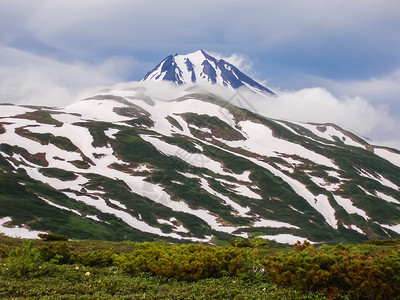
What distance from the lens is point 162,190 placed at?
5236 inches

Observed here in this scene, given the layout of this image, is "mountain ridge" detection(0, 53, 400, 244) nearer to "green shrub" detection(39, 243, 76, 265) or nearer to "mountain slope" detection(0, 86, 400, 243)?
"mountain slope" detection(0, 86, 400, 243)

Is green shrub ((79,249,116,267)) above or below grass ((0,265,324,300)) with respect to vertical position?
below

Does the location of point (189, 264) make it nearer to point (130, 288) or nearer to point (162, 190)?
point (130, 288)

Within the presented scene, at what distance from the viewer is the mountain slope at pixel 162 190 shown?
A: 94519mm

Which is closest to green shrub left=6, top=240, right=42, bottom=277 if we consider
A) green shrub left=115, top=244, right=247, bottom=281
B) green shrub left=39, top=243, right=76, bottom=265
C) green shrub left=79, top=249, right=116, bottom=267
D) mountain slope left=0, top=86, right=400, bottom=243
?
green shrub left=39, top=243, right=76, bottom=265

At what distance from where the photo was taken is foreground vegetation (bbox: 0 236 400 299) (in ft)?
41.1

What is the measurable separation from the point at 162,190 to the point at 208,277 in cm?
11851

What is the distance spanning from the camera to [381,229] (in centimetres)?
13600

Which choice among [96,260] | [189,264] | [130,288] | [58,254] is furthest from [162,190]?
[130,288]

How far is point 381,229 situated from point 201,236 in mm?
75442

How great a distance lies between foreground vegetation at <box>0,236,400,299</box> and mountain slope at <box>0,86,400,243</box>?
209 feet

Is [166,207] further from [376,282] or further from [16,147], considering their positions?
[376,282]

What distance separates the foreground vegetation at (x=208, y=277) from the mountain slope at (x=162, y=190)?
63.6 meters

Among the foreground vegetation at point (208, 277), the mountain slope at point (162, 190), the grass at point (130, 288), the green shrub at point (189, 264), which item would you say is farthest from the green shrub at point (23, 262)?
the mountain slope at point (162, 190)
